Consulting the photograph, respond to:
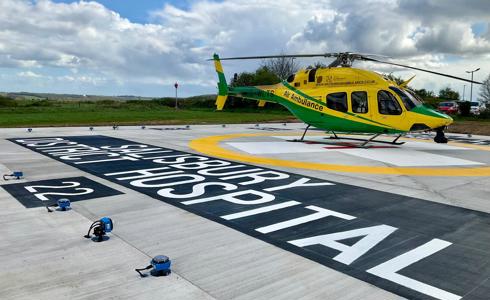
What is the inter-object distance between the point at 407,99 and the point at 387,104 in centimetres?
70

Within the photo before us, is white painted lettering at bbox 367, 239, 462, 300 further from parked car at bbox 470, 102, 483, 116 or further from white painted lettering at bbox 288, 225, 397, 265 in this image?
parked car at bbox 470, 102, 483, 116

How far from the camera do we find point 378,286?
4.08 metres

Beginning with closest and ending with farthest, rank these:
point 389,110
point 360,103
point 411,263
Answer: point 411,263 < point 389,110 < point 360,103

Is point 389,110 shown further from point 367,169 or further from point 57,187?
point 57,187

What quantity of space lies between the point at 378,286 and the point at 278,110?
45002 millimetres

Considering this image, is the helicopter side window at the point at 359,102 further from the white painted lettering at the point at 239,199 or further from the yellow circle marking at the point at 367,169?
the white painted lettering at the point at 239,199

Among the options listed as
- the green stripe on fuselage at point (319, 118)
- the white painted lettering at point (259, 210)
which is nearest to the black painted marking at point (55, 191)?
the white painted lettering at point (259, 210)

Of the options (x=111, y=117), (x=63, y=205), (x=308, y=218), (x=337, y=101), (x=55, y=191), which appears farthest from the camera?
(x=111, y=117)

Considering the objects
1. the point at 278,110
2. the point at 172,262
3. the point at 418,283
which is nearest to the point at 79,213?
the point at 172,262

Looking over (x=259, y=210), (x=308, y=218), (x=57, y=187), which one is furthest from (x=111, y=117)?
(x=308, y=218)

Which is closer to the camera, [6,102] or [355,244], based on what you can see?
[355,244]

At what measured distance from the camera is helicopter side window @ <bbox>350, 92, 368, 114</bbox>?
14.9 metres

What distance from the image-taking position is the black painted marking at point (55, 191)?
23.3 ft

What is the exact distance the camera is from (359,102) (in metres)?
15.0
